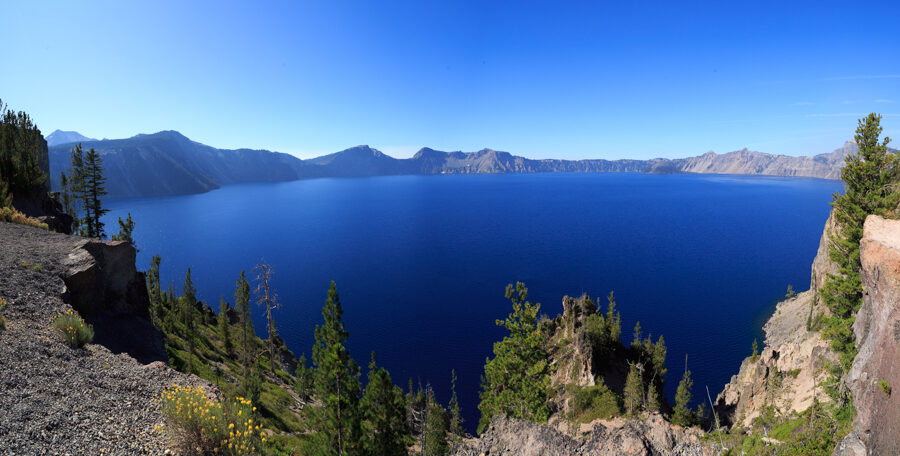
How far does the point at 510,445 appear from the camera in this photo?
2442 cm

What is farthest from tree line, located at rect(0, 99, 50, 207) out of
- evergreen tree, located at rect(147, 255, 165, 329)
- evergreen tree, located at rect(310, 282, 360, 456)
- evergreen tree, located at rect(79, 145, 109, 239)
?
evergreen tree, located at rect(310, 282, 360, 456)

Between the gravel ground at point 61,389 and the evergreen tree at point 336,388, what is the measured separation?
7045 millimetres

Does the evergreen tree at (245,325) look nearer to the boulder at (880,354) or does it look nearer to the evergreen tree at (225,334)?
the evergreen tree at (225,334)

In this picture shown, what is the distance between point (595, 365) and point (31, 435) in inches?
2300

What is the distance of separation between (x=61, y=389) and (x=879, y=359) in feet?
111

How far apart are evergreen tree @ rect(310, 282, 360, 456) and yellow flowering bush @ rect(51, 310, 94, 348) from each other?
35.4 ft

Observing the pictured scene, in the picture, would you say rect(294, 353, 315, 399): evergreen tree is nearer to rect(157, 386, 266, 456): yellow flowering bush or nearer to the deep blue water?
the deep blue water

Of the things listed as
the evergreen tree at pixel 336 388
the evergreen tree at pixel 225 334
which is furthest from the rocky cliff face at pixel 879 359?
the evergreen tree at pixel 225 334

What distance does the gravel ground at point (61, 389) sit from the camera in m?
10.8

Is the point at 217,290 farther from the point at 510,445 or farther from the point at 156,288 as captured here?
the point at 510,445

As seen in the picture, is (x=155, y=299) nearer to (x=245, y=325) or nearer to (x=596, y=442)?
(x=245, y=325)

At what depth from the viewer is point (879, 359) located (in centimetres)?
1641

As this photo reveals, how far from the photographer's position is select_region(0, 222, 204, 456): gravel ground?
35.4 ft

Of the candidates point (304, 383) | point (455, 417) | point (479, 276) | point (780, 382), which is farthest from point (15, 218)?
point (479, 276)
